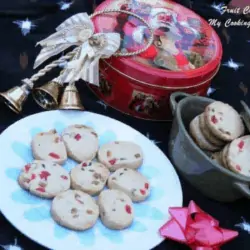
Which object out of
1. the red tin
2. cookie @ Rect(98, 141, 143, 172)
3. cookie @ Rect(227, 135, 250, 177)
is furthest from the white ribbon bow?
cookie @ Rect(227, 135, 250, 177)

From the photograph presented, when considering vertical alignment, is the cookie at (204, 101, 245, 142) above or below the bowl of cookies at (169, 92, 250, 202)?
above

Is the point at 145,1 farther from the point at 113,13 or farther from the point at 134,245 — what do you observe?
the point at 134,245

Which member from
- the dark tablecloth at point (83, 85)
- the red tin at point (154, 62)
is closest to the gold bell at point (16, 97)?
the dark tablecloth at point (83, 85)

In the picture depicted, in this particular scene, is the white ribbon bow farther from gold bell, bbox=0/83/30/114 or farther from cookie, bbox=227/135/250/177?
cookie, bbox=227/135/250/177

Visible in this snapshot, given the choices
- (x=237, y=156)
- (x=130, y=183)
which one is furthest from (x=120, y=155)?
(x=237, y=156)

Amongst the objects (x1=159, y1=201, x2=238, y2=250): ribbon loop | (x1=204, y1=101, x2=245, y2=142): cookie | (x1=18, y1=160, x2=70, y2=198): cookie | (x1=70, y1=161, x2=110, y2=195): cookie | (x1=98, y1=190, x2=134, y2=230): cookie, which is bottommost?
(x1=159, y1=201, x2=238, y2=250): ribbon loop
